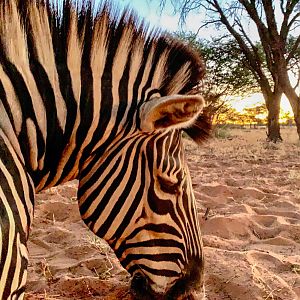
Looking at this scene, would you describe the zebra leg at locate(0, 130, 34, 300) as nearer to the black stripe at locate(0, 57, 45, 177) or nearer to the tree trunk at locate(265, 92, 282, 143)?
the black stripe at locate(0, 57, 45, 177)

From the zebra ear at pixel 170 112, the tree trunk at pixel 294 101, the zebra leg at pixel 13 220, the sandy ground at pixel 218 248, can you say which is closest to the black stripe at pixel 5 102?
the zebra leg at pixel 13 220

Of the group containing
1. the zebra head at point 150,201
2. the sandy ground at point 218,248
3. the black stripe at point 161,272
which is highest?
the zebra head at point 150,201

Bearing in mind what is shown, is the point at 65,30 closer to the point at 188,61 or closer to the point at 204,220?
the point at 188,61

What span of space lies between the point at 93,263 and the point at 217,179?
3.81 metres

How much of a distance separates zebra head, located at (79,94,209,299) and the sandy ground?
2.60 feet

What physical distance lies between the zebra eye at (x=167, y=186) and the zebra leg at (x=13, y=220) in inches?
18.6

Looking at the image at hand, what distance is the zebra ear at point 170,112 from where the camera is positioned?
61.5 inches

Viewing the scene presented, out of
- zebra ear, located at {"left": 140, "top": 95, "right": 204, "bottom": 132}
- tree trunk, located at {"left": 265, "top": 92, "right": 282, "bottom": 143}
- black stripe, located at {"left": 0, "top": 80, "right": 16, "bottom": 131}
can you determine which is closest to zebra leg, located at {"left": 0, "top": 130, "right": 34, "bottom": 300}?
black stripe, located at {"left": 0, "top": 80, "right": 16, "bottom": 131}

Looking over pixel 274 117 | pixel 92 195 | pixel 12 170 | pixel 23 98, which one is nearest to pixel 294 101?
pixel 274 117

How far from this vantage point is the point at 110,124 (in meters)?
1.69

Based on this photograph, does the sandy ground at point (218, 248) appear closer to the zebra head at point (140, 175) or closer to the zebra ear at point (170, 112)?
the zebra head at point (140, 175)

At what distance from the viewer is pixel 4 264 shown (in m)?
1.25

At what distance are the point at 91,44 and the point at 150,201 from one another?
0.59 meters

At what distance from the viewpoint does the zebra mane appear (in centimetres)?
155
